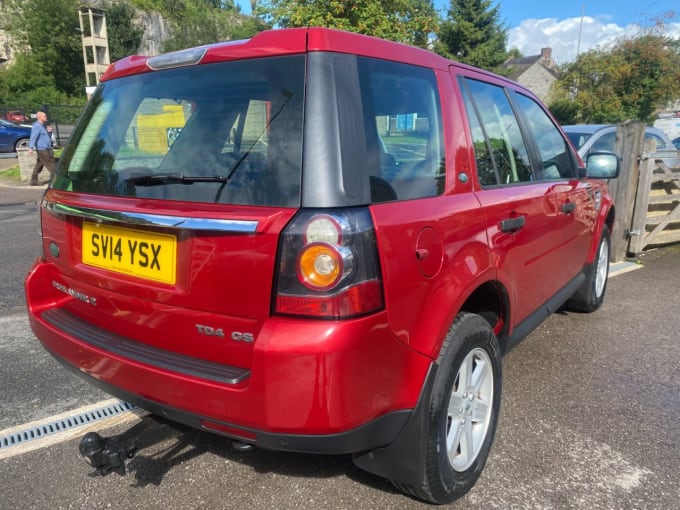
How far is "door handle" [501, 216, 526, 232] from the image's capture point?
244 centimetres

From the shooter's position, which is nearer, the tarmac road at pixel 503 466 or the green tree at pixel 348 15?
the tarmac road at pixel 503 466

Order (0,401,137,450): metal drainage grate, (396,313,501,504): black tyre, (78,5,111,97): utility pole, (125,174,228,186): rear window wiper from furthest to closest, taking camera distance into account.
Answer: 1. (78,5,111,97): utility pole
2. (0,401,137,450): metal drainage grate
3. (396,313,501,504): black tyre
4. (125,174,228,186): rear window wiper

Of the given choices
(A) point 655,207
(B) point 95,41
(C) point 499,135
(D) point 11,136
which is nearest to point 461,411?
(C) point 499,135

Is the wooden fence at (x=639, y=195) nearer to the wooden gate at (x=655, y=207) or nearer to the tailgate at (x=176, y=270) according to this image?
the wooden gate at (x=655, y=207)

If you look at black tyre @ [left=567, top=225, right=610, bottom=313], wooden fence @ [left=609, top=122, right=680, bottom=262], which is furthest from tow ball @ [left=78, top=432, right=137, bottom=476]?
wooden fence @ [left=609, top=122, right=680, bottom=262]

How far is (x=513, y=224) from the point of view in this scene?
8.26ft

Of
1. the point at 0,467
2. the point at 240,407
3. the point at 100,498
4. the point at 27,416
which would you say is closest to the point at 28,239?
the point at 27,416

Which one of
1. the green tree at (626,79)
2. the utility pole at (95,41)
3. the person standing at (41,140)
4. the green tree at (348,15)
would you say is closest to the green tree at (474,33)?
the green tree at (626,79)

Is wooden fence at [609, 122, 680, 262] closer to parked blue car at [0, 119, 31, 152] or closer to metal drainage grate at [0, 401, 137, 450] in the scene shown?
metal drainage grate at [0, 401, 137, 450]

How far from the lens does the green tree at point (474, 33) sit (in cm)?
4047

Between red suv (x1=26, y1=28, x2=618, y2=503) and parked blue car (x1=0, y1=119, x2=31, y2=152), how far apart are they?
2283 cm

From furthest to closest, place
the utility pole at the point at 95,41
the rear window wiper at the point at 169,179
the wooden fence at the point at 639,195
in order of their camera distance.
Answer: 1. the utility pole at the point at 95,41
2. the wooden fence at the point at 639,195
3. the rear window wiper at the point at 169,179

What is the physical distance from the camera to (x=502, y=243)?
241cm

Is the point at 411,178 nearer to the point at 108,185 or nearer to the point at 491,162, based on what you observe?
the point at 491,162
